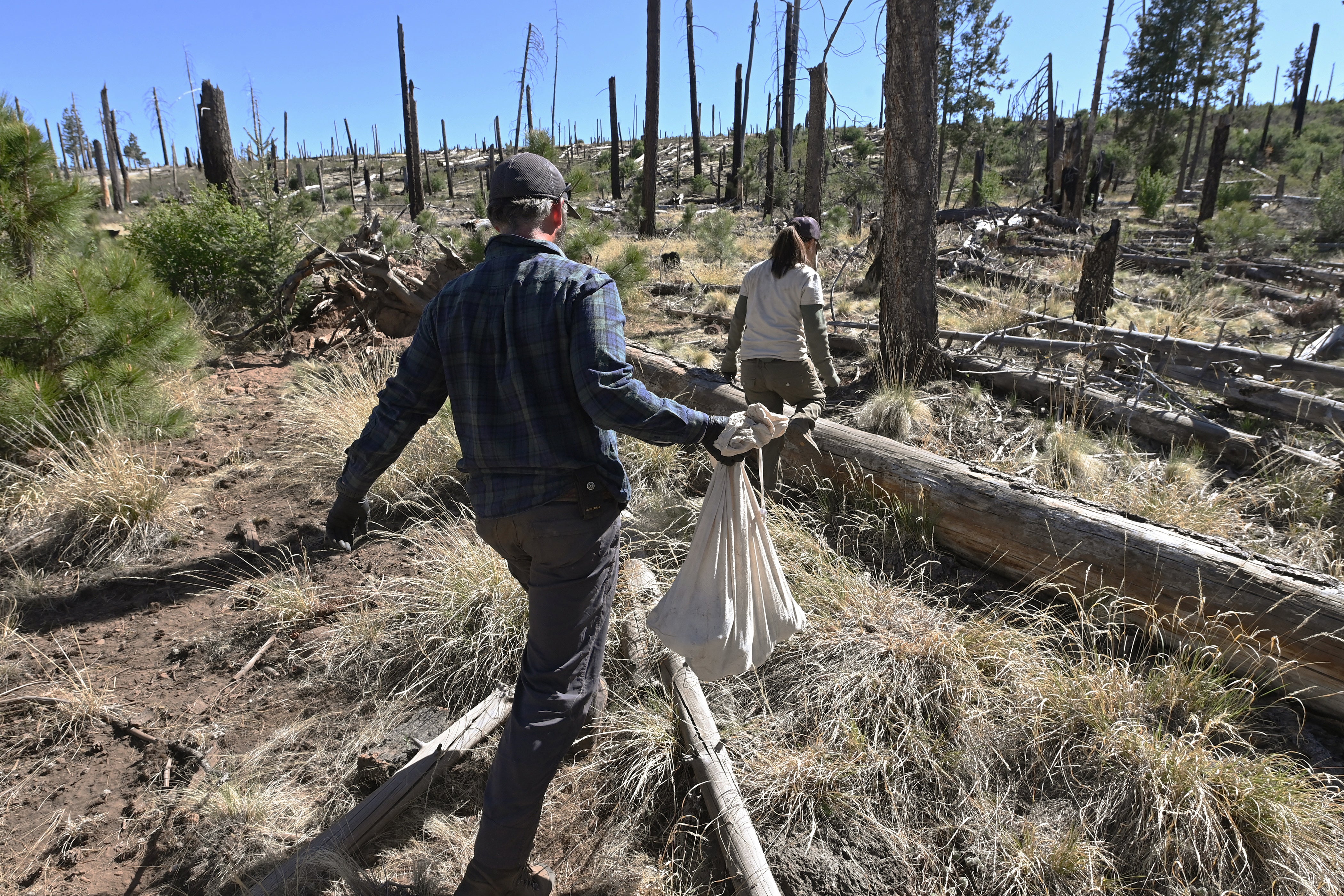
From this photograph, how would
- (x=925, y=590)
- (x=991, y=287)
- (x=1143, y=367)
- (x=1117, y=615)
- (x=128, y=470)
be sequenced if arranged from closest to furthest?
1. (x=1117, y=615)
2. (x=925, y=590)
3. (x=128, y=470)
4. (x=1143, y=367)
5. (x=991, y=287)

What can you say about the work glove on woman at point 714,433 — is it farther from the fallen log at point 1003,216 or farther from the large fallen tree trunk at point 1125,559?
the fallen log at point 1003,216

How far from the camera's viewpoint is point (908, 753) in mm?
2561

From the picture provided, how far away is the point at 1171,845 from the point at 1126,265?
12.1 m

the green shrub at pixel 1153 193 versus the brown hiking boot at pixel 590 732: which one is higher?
the green shrub at pixel 1153 193

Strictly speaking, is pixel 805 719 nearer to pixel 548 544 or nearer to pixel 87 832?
pixel 548 544

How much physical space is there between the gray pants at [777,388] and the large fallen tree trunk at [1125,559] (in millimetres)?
221

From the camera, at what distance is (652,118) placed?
16.8 metres

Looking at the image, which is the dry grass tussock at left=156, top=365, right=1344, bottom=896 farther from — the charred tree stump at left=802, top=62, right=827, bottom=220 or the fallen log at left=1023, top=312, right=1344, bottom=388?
the charred tree stump at left=802, top=62, right=827, bottom=220

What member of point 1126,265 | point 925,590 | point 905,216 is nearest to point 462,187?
point 1126,265

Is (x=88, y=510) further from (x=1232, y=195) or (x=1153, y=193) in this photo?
(x=1232, y=195)

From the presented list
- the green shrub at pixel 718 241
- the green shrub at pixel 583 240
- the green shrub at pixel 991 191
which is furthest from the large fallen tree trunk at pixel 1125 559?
the green shrub at pixel 991 191

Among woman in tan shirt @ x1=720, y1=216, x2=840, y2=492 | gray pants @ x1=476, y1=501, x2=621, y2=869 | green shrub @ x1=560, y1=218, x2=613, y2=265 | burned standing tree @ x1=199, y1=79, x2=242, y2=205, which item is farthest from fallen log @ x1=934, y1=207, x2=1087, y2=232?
gray pants @ x1=476, y1=501, x2=621, y2=869

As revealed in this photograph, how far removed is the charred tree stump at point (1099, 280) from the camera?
7.21 meters

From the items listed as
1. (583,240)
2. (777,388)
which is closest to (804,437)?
(777,388)
